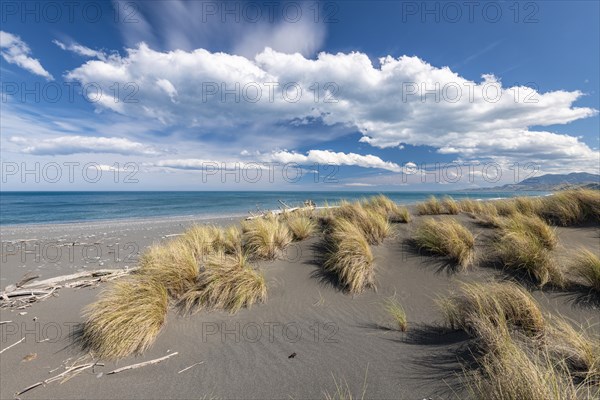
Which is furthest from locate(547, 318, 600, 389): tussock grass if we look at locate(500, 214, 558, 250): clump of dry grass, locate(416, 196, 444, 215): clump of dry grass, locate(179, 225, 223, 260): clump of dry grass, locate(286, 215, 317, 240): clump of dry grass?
locate(416, 196, 444, 215): clump of dry grass

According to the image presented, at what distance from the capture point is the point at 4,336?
14.9ft

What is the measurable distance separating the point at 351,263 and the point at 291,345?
7.15ft

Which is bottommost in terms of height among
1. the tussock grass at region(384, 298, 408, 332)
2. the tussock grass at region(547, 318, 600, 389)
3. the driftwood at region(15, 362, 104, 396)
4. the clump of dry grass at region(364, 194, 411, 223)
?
the driftwood at region(15, 362, 104, 396)

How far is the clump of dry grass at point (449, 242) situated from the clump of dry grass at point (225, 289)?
13.4ft

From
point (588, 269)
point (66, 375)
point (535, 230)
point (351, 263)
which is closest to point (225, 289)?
point (66, 375)

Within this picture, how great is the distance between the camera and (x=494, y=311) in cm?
364

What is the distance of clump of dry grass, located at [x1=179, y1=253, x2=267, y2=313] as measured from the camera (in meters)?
5.03

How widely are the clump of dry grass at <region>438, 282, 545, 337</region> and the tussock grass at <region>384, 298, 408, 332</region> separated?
2.07 feet

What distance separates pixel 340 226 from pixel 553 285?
4.36 meters

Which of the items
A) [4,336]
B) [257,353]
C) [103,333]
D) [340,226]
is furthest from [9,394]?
[340,226]

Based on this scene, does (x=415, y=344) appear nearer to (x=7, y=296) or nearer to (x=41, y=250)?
(x=7, y=296)

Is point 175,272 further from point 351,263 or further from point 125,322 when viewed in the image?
point 351,263

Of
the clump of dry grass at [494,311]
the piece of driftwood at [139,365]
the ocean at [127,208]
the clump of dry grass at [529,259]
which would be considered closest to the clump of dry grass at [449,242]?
the clump of dry grass at [529,259]

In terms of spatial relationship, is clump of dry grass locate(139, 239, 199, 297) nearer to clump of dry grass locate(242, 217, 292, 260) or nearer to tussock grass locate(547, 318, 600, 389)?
clump of dry grass locate(242, 217, 292, 260)
